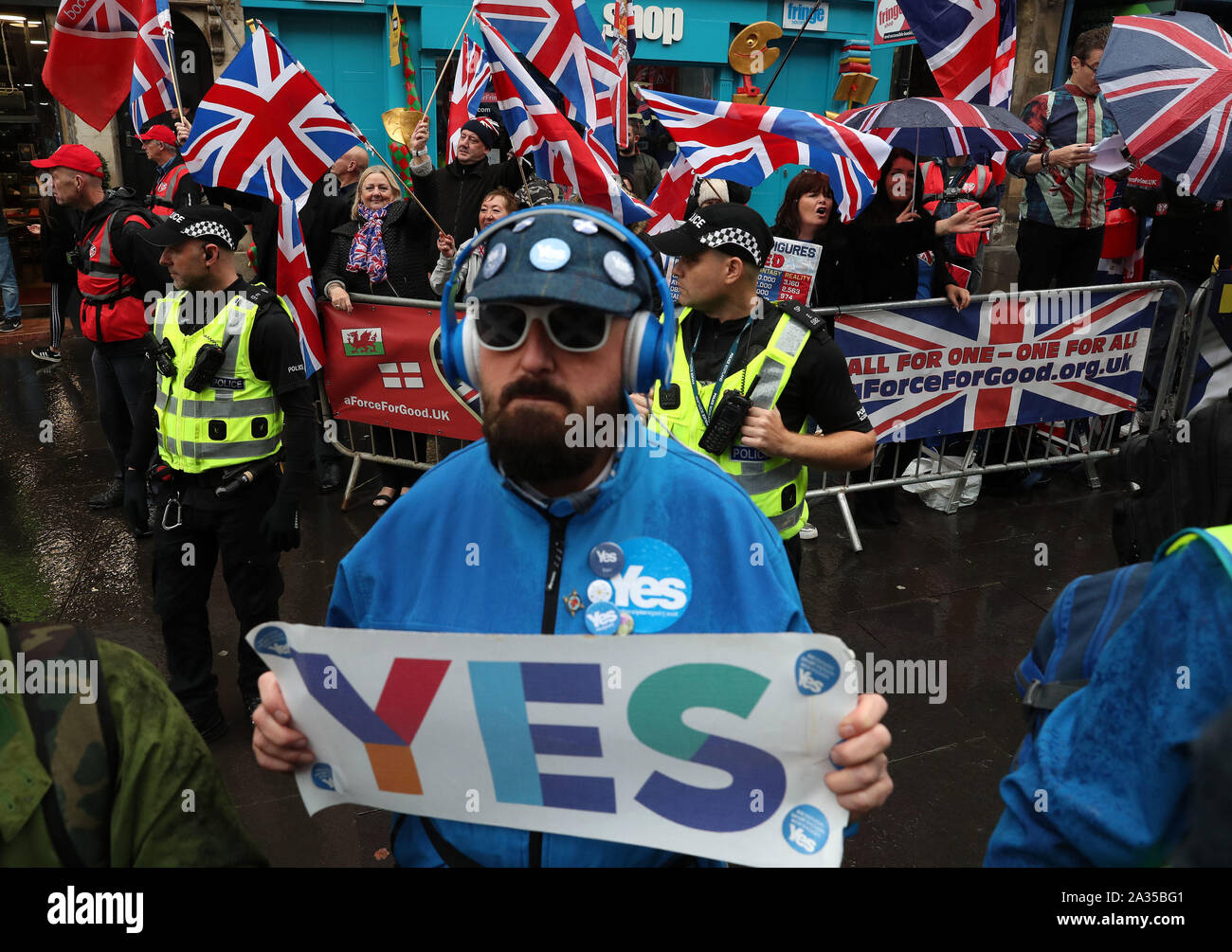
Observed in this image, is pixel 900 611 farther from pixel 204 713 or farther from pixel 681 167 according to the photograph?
pixel 204 713

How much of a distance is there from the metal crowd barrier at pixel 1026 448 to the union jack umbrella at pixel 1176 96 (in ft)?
4.67

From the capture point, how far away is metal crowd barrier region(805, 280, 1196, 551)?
21.2 feet

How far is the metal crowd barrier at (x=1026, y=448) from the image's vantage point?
6.46 metres

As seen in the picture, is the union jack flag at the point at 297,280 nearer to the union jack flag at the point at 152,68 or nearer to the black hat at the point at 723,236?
the union jack flag at the point at 152,68

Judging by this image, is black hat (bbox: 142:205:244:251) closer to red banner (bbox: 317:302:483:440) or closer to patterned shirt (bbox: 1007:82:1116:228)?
red banner (bbox: 317:302:483:440)

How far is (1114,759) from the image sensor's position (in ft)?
4.35

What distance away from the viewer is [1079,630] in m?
A: 1.67

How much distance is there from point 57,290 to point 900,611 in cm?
882

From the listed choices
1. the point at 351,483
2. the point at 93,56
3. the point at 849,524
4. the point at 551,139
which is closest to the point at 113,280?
the point at 93,56

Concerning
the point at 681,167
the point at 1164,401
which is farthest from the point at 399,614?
the point at 1164,401

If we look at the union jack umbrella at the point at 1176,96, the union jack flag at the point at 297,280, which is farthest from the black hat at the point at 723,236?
the union jack flag at the point at 297,280

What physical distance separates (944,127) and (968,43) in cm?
100

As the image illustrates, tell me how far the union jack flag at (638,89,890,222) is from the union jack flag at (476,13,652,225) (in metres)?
0.72

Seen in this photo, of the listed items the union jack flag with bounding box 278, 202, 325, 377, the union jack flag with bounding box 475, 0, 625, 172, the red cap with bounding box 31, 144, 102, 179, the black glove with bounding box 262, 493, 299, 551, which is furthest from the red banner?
the black glove with bounding box 262, 493, 299, 551
